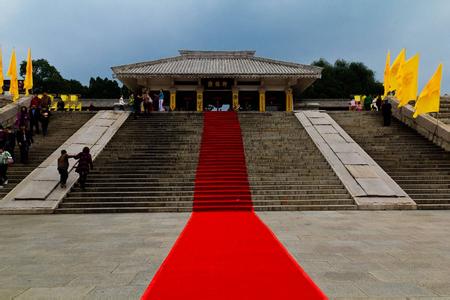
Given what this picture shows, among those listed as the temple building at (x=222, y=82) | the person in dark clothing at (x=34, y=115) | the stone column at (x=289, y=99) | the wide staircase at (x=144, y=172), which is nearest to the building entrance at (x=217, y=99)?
the temple building at (x=222, y=82)

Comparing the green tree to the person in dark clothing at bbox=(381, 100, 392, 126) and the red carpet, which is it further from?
the red carpet

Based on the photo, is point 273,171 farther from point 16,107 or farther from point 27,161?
point 16,107

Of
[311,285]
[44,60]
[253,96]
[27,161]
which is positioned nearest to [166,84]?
[253,96]

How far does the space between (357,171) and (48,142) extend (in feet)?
40.5

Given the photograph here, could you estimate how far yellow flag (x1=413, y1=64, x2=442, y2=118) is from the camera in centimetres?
1413

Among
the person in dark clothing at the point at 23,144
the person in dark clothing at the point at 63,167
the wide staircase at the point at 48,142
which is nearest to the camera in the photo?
the person in dark clothing at the point at 63,167

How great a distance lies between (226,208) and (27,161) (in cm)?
801

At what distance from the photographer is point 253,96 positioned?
2836 cm

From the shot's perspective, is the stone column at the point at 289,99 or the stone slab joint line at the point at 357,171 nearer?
the stone slab joint line at the point at 357,171

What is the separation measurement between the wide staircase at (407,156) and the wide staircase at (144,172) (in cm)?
700

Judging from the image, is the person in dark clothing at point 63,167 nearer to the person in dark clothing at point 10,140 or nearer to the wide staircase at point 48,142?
the wide staircase at point 48,142

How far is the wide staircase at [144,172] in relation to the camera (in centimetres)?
1050

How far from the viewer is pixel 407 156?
1386 cm

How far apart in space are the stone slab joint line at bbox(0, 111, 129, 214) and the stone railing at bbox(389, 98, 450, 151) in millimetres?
13749
